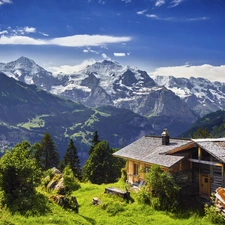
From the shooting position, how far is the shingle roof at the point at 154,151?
38156 mm

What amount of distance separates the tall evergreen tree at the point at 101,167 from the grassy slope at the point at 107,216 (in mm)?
35278

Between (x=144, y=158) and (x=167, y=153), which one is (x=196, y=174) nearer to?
(x=167, y=153)

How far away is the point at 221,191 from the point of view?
3231 centimetres

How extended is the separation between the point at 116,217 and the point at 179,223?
6766 mm

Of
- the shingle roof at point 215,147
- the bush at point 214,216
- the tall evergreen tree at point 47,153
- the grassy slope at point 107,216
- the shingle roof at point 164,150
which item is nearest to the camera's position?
the grassy slope at point 107,216

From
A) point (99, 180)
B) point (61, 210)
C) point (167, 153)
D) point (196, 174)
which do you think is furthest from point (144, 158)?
point (99, 180)

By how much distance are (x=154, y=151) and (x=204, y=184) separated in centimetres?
901

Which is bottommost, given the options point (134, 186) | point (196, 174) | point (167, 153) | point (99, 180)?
point (99, 180)

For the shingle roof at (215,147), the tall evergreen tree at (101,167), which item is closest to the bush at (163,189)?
the shingle roof at (215,147)

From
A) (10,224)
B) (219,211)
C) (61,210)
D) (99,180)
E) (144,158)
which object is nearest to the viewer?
(10,224)

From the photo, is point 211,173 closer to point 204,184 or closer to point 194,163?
point 204,184

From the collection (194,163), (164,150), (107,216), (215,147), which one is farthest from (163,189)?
(215,147)

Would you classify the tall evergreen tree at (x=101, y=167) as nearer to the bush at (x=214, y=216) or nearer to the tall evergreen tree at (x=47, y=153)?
the tall evergreen tree at (x=47, y=153)

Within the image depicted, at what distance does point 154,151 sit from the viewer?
146ft
